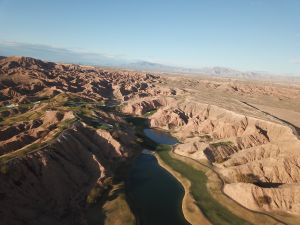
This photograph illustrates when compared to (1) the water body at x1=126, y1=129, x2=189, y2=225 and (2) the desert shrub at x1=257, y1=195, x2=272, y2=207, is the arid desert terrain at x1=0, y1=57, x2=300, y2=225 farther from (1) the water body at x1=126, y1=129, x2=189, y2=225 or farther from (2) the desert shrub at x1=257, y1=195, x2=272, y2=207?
(1) the water body at x1=126, y1=129, x2=189, y2=225

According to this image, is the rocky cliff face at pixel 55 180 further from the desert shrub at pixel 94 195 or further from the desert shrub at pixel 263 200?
the desert shrub at pixel 263 200

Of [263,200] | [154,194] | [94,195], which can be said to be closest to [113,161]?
[154,194]

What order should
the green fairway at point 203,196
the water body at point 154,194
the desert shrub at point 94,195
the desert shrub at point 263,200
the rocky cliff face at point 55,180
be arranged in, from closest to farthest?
1. the rocky cliff face at point 55,180
2. the green fairway at point 203,196
3. the water body at point 154,194
4. the desert shrub at point 263,200
5. the desert shrub at point 94,195

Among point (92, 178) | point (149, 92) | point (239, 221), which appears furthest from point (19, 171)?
point (149, 92)

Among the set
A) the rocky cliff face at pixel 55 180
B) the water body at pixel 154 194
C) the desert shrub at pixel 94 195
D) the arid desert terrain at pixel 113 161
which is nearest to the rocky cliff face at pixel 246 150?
the arid desert terrain at pixel 113 161

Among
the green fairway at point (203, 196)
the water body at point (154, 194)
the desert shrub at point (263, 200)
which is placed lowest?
the water body at point (154, 194)

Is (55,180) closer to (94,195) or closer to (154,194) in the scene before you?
(94,195)
